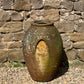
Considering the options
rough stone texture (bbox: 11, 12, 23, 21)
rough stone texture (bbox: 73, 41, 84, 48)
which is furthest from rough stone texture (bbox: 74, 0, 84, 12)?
rough stone texture (bbox: 11, 12, 23, 21)

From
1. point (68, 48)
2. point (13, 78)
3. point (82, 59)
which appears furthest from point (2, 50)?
point (82, 59)

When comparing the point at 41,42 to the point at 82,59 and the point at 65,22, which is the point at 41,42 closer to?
the point at 65,22

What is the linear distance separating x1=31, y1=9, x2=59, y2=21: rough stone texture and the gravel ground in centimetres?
100

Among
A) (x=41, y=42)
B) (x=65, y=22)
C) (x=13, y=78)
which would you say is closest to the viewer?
(x=41, y=42)

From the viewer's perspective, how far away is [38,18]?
10.8ft

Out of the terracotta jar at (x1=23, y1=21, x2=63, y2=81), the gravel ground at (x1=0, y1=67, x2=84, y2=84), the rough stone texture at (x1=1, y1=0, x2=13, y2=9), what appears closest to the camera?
the terracotta jar at (x1=23, y1=21, x2=63, y2=81)

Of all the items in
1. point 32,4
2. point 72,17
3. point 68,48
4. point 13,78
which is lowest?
point 13,78

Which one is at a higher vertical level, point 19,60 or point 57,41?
point 57,41

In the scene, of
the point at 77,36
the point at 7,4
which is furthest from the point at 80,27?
the point at 7,4

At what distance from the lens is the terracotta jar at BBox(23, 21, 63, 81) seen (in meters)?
2.78

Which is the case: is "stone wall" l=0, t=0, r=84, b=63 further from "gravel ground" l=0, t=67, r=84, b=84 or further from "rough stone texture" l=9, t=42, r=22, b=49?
"gravel ground" l=0, t=67, r=84, b=84

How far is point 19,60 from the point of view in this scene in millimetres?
3488

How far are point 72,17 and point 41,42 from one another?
2.96 ft

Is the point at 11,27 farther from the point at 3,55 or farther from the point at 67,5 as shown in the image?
the point at 67,5
